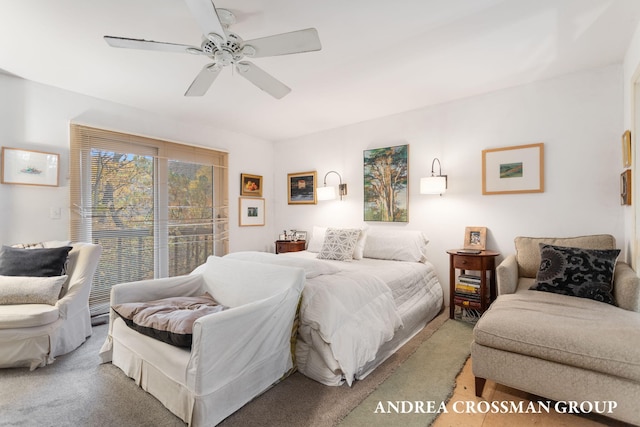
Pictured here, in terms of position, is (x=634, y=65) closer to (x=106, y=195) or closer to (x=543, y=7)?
(x=543, y=7)

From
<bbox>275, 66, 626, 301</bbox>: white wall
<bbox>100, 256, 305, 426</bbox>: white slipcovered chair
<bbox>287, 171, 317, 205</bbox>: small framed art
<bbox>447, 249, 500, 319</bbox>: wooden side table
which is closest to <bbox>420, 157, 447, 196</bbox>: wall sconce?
<bbox>275, 66, 626, 301</bbox>: white wall

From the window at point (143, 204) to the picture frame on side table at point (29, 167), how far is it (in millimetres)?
162

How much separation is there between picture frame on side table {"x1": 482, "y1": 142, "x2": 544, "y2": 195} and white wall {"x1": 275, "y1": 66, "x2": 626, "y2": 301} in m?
0.07

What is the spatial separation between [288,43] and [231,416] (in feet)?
7.09

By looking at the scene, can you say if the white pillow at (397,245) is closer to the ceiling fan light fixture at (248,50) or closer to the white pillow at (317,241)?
the white pillow at (317,241)

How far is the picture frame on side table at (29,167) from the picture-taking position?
8.91 feet

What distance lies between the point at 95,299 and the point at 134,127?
2.04m

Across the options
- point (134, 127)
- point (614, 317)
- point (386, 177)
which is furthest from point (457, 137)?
point (134, 127)

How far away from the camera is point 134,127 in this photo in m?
3.53

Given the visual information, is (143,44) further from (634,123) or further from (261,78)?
(634,123)

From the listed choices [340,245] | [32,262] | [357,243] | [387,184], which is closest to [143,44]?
[32,262]

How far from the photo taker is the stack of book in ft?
9.61

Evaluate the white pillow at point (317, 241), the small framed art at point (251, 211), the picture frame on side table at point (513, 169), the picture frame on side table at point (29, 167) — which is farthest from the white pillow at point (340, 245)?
the picture frame on side table at point (29, 167)

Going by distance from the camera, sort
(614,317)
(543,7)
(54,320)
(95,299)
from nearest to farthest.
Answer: (614,317), (543,7), (54,320), (95,299)
